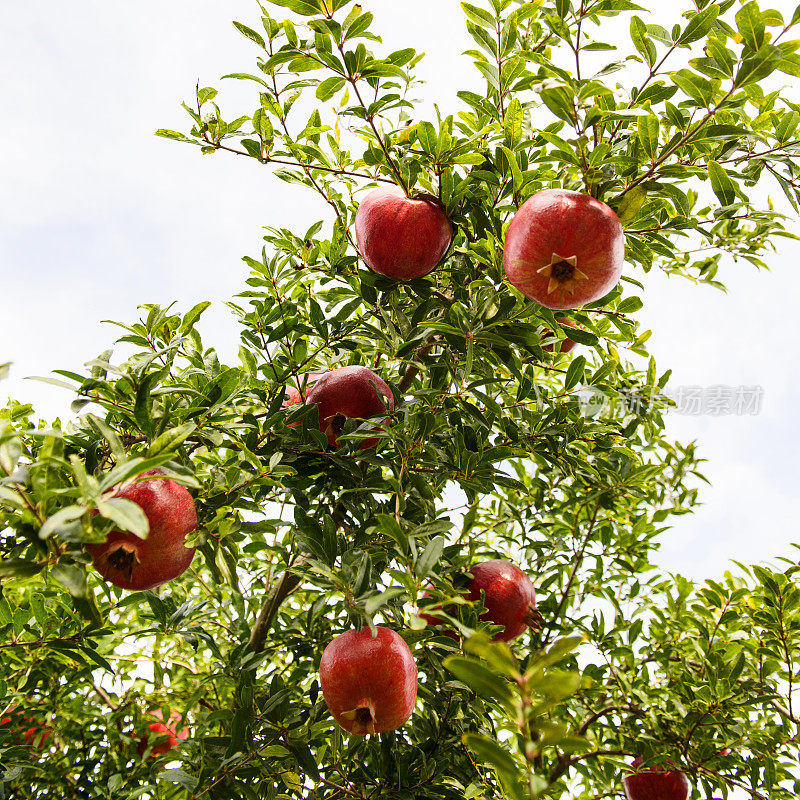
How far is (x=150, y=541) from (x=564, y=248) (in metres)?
1.18

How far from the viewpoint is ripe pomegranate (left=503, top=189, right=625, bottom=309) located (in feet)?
4.99

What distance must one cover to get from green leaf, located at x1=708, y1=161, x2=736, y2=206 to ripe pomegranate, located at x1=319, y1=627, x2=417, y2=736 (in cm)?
143

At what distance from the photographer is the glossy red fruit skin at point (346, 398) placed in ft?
6.40

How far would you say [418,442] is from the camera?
1.81m

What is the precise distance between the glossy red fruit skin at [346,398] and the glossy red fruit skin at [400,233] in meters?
0.34

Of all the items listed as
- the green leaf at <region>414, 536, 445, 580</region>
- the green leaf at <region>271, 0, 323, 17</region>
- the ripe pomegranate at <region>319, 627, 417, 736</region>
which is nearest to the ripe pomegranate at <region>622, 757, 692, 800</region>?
the ripe pomegranate at <region>319, 627, 417, 736</region>

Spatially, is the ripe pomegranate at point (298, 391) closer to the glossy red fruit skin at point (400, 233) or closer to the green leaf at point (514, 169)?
the glossy red fruit skin at point (400, 233)

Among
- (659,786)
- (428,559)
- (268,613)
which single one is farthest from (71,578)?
(659,786)

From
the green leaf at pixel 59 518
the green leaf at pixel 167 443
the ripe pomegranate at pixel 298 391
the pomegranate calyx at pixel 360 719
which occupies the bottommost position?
the pomegranate calyx at pixel 360 719

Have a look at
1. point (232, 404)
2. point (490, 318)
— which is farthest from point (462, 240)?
point (232, 404)

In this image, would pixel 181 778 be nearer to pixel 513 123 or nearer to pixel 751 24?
pixel 513 123

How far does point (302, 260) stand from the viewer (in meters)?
2.22

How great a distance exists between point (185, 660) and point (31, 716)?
0.84m

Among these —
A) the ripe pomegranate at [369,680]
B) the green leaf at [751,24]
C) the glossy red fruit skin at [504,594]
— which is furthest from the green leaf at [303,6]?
the glossy red fruit skin at [504,594]
